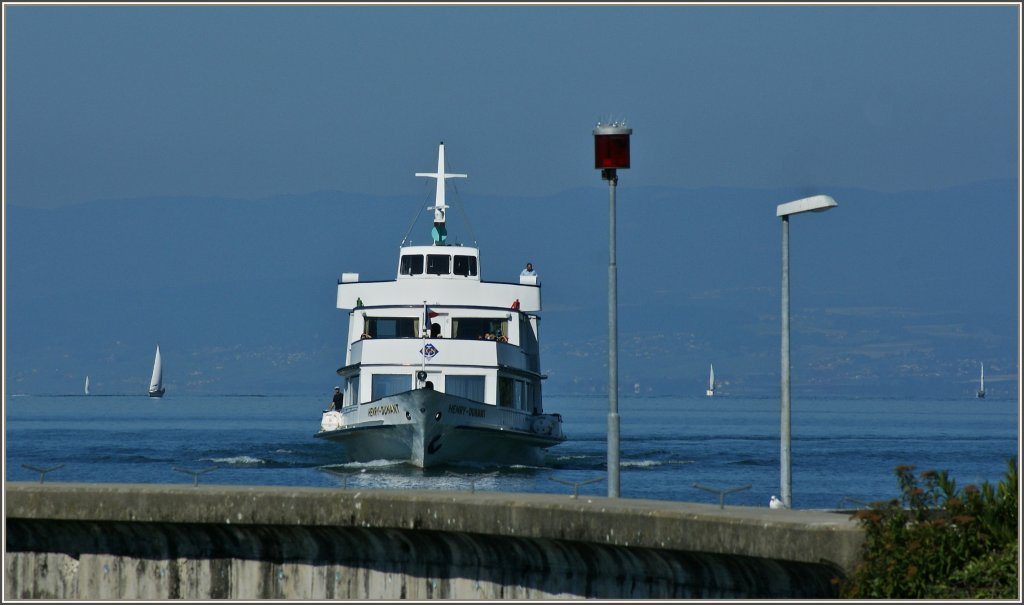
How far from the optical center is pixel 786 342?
19547 millimetres

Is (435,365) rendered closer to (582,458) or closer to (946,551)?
(582,458)

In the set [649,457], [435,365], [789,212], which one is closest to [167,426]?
[649,457]

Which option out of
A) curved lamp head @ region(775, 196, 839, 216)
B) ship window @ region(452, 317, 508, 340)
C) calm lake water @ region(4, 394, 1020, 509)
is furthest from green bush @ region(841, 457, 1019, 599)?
ship window @ region(452, 317, 508, 340)

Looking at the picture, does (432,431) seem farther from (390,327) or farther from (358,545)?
(358,545)

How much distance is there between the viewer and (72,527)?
55.8 feet

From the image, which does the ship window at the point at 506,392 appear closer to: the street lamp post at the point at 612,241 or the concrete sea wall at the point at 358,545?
the street lamp post at the point at 612,241

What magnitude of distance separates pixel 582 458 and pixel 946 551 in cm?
5271

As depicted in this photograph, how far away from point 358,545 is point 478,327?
3797 cm

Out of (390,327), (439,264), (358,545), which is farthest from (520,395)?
(358,545)

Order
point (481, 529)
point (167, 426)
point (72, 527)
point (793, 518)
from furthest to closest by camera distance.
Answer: point (167, 426), point (72, 527), point (481, 529), point (793, 518)

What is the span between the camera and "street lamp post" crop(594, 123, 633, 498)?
1814cm

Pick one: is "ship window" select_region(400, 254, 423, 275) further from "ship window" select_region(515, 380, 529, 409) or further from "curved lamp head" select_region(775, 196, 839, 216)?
"curved lamp head" select_region(775, 196, 839, 216)

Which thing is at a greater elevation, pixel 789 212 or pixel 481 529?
pixel 789 212

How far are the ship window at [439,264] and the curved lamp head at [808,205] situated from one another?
3538 cm
